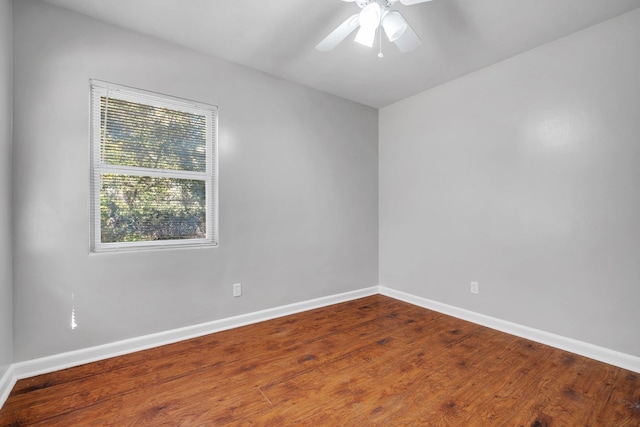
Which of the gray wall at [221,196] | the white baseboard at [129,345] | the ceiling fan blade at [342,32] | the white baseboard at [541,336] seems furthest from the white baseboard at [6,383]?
the white baseboard at [541,336]

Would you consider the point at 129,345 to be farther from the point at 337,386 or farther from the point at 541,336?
the point at 541,336

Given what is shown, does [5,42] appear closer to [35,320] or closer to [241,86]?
[241,86]

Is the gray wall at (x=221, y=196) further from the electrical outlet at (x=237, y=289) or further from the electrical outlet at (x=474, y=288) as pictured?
the electrical outlet at (x=474, y=288)

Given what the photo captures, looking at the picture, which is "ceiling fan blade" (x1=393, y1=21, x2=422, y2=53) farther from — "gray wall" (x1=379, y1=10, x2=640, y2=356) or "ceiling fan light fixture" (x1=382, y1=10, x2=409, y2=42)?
"gray wall" (x1=379, y1=10, x2=640, y2=356)

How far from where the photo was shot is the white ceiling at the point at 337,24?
6.54 ft

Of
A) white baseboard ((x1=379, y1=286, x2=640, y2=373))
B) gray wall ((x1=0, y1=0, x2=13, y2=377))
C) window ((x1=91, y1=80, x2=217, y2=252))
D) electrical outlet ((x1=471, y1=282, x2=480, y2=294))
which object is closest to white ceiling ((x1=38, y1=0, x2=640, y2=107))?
gray wall ((x1=0, y1=0, x2=13, y2=377))

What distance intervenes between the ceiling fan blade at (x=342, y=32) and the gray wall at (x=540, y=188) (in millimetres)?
1719

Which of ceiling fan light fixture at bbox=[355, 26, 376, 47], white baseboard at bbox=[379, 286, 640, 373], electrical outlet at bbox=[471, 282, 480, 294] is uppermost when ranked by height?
ceiling fan light fixture at bbox=[355, 26, 376, 47]

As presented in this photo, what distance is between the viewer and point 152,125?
241 cm

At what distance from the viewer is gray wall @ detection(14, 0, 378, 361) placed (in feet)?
6.43

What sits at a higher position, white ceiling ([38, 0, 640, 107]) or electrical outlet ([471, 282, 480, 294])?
white ceiling ([38, 0, 640, 107])

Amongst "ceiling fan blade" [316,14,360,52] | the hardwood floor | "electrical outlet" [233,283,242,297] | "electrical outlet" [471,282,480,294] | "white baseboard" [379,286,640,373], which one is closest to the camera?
the hardwood floor

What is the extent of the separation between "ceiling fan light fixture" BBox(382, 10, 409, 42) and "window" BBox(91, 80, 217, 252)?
1670 mm

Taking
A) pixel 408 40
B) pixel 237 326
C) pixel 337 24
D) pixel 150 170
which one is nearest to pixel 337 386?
pixel 237 326
